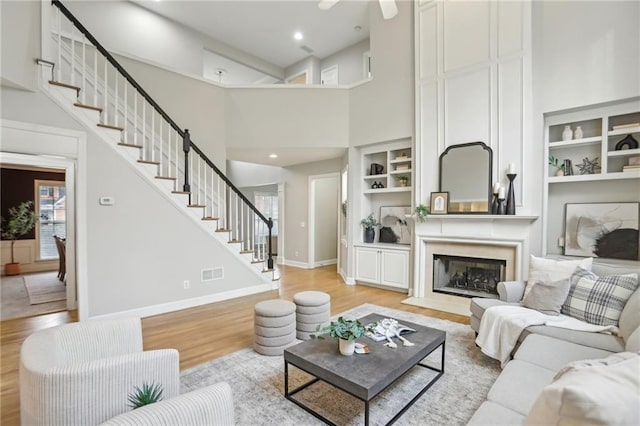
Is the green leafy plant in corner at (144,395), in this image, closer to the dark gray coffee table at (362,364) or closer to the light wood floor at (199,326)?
the dark gray coffee table at (362,364)

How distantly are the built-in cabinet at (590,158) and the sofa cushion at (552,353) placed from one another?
2.32 meters

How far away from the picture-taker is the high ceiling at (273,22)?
234 inches

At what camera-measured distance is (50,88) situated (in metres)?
3.45

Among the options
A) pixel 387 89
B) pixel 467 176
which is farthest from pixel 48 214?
pixel 467 176

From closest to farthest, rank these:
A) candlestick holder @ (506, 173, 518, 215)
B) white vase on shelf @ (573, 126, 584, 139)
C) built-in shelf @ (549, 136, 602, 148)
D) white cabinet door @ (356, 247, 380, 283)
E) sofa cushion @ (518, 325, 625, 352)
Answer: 1. sofa cushion @ (518, 325, 625, 352)
2. built-in shelf @ (549, 136, 602, 148)
3. white vase on shelf @ (573, 126, 584, 139)
4. candlestick holder @ (506, 173, 518, 215)
5. white cabinet door @ (356, 247, 380, 283)

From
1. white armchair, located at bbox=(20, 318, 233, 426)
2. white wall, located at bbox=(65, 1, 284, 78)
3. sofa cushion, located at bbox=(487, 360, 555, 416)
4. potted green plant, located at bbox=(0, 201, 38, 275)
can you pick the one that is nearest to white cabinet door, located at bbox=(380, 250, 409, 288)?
sofa cushion, located at bbox=(487, 360, 555, 416)

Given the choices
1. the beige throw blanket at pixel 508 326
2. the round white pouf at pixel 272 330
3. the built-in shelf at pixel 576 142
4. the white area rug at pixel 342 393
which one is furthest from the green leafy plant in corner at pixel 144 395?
the built-in shelf at pixel 576 142

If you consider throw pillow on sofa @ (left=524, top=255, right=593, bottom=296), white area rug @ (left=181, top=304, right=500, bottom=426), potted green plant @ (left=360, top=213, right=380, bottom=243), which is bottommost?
white area rug @ (left=181, top=304, right=500, bottom=426)

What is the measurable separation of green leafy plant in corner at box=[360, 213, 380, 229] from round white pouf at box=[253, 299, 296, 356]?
3209 millimetres

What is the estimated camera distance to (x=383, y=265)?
5.59m

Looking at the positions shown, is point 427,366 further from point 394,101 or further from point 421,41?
point 421,41

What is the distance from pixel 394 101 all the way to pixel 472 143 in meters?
1.62

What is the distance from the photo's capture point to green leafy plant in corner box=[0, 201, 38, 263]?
6680 millimetres

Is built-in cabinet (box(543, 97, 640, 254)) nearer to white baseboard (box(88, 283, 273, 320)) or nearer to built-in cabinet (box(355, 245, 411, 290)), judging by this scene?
built-in cabinet (box(355, 245, 411, 290))
